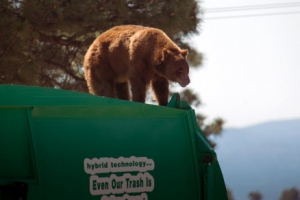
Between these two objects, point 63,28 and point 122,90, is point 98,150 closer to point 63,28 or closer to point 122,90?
point 122,90

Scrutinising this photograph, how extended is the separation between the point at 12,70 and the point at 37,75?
64cm

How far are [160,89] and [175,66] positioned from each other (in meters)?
0.42

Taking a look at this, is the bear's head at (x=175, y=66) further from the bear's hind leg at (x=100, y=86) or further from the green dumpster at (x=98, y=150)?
the green dumpster at (x=98, y=150)

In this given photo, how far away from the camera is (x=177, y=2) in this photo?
12.9 metres

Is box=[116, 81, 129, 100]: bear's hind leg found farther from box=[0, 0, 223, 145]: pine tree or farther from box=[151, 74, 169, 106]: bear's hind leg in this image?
box=[0, 0, 223, 145]: pine tree

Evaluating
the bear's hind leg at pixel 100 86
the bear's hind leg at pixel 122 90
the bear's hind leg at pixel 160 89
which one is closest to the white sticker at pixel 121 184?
the bear's hind leg at pixel 160 89

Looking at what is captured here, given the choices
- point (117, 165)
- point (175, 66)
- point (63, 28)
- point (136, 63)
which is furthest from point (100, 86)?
point (63, 28)

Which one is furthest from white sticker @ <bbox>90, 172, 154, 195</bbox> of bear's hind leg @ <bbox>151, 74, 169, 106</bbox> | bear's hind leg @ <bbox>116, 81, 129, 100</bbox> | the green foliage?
the green foliage

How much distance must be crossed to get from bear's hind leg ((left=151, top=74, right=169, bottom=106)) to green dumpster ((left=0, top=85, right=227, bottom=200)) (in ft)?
8.43

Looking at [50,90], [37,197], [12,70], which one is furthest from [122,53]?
[12,70]

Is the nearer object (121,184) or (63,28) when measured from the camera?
(121,184)

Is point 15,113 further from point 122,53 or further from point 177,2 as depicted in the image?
point 177,2

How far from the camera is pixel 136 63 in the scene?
7090mm

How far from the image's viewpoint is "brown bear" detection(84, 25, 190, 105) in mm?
7008
